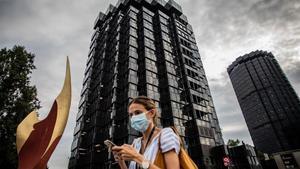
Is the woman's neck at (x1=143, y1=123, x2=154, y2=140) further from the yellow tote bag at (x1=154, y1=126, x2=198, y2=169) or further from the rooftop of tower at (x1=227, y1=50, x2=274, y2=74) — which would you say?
the rooftop of tower at (x1=227, y1=50, x2=274, y2=74)

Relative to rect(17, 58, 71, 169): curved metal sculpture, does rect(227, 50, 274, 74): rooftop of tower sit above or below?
above

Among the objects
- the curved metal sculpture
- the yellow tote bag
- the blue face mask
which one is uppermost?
the curved metal sculpture

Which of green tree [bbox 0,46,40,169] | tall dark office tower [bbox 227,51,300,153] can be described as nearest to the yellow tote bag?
green tree [bbox 0,46,40,169]

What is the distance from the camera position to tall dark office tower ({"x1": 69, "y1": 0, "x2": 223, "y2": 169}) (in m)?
25.6

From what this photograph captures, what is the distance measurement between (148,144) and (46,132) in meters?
3.45

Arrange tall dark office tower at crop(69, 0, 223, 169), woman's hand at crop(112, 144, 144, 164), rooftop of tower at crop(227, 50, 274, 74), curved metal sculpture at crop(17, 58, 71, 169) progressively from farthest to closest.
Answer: rooftop of tower at crop(227, 50, 274, 74) → tall dark office tower at crop(69, 0, 223, 169) → curved metal sculpture at crop(17, 58, 71, 169) → woman's hand at crop(112, 144, 144, 164)

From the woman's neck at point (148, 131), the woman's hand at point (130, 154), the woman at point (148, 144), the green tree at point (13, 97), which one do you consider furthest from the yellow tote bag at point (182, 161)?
the green tree at point (13, 97)

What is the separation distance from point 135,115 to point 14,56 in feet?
56.6

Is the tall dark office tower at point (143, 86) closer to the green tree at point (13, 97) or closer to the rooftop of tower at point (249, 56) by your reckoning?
the green tree at point (13, 97)

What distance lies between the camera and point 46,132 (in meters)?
4.12

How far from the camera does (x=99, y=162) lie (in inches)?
963

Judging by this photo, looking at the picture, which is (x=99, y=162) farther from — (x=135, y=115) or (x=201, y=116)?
(x=135, y=115)

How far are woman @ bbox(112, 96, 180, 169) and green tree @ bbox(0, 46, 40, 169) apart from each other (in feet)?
43.6

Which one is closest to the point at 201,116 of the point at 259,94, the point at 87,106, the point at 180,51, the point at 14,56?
the point at 180,51
